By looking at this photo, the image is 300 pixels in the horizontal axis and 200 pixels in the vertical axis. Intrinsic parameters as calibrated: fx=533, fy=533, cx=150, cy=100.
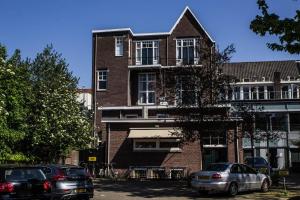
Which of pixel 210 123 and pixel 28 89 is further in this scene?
pixel 28 89

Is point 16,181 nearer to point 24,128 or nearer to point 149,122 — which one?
point 24,128

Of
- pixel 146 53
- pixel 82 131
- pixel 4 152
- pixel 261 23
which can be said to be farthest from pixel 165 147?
pixel 261 23

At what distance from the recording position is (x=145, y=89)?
52000 millimetres

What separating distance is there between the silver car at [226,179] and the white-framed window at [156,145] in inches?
548

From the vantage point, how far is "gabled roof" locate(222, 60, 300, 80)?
221 feet

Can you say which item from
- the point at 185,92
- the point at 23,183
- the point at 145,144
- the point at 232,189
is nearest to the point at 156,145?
the point at 145,144

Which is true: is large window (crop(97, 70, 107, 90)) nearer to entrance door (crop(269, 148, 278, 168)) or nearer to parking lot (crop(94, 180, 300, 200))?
Answer: entrance door (crop(269, 148, 278, 168))

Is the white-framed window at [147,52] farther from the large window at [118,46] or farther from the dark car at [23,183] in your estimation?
the dark car at [23,183]

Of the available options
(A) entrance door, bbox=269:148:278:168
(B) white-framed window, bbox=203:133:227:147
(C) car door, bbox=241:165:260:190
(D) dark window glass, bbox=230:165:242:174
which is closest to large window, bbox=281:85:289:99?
(A) entrance door, bbox=269:148:278:168

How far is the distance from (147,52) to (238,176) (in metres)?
29.9

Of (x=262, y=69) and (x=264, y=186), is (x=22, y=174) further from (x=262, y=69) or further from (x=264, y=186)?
(x=262, y=69)

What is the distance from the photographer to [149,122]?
40312 millimetres

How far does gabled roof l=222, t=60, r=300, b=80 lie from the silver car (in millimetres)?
43007

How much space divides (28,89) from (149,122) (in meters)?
9.52
